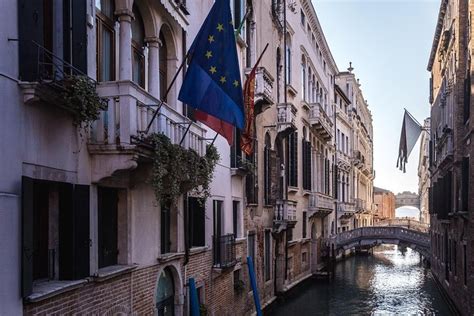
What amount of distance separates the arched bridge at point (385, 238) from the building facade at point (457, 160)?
7.53 meters

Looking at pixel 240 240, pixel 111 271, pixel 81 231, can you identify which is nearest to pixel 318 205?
pixel 240 240

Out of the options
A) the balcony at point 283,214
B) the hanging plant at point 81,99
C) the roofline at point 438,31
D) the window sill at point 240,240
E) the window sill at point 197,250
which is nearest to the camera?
the hanging plant at point 81,99

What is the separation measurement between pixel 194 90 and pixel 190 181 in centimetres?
187

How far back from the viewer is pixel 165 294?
911 cm

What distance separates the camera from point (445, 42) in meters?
19.8

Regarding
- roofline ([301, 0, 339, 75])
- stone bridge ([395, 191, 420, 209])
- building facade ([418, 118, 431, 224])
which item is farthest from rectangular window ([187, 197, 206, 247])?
stone bridge ([395, 191, 420, 209])

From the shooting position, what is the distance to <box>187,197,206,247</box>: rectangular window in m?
10.4

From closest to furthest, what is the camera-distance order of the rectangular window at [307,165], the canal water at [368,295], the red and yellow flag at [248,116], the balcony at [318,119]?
the red and yellow flag at [248,116] < the canal water at [368,295] < the rectangular window at [307,165] < the balcony at [318,119]

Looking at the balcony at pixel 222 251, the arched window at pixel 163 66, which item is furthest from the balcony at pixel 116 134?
the balcony at pixel 222 251

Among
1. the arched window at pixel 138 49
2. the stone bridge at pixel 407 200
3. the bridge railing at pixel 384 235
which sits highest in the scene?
the arched window at pixel 138 49

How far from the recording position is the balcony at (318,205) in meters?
24.3

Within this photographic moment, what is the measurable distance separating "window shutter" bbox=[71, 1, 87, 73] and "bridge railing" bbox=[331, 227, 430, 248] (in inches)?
987

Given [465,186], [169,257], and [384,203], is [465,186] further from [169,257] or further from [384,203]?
[384,203]

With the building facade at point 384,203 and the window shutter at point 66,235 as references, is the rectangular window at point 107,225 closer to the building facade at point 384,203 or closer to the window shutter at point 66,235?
the window shutter at point 66,235
